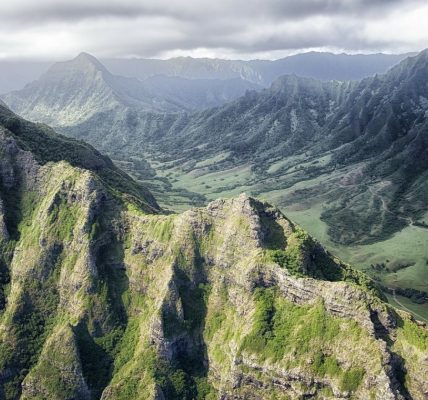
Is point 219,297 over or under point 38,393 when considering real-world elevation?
over

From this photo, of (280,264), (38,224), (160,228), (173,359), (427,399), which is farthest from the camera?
(38,224)

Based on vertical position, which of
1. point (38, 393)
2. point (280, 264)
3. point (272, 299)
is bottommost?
point (38, 393)

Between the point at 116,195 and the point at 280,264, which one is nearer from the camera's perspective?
the point at 280,264

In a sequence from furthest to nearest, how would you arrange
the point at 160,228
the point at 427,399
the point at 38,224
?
the point at 38,224, the point at 160,228, the point at 427,399

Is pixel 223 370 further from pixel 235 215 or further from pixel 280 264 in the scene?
pixel 235 215

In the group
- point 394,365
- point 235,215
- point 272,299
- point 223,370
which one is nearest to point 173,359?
point 223,370

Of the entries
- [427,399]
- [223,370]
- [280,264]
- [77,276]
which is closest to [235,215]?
[280,264]
